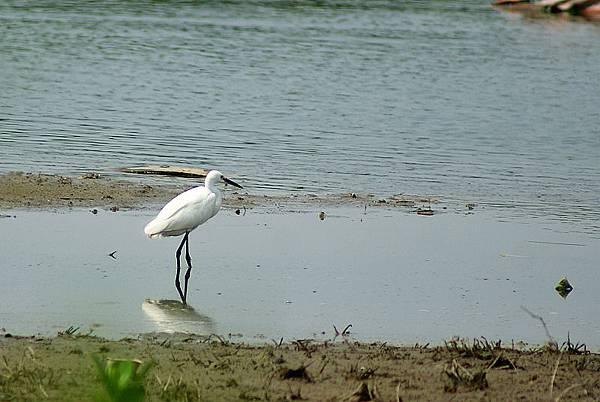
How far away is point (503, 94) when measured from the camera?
20578 mm

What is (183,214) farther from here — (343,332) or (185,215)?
(343,332)

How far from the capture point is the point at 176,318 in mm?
7281

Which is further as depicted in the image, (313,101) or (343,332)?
(313,101)

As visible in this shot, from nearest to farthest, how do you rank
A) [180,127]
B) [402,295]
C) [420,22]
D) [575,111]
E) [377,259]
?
[402,295] → [377,259] → [180,127] → [575,111] → [420,22]

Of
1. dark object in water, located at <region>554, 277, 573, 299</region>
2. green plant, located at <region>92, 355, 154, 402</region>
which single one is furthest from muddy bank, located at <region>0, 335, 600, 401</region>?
green plant, located at <region>92, 355, 154, 402</region>

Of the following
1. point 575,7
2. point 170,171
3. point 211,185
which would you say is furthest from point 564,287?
point 575,7

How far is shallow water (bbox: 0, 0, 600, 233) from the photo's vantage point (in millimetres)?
12984

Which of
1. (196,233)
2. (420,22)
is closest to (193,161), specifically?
(196,233)

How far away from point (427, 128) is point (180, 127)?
3227 millimetres

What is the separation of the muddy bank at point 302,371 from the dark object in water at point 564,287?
1.87 metres

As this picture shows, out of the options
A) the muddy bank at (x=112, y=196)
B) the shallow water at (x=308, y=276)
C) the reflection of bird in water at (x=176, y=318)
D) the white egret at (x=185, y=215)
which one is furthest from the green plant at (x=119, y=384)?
the muddy bank at (x=112, y=196)

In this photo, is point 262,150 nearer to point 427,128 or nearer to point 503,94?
point 427,128

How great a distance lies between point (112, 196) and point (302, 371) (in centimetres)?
528

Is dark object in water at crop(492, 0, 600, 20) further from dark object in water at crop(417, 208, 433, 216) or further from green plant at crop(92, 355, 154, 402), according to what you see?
green plant at crop(92, 355, 154, 402)
